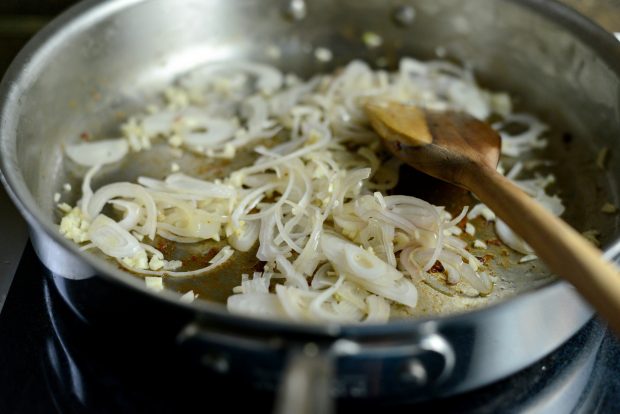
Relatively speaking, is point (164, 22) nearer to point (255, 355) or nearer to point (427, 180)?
point (427, 180)

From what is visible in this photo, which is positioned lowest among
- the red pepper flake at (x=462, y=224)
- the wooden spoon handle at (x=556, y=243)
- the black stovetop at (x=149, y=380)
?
the black stovetop at (x=149, y=380)

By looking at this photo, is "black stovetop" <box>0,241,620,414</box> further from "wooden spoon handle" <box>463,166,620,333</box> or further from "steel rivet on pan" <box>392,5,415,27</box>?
"steel rivet on pan" <box>392,5,415,27</box>

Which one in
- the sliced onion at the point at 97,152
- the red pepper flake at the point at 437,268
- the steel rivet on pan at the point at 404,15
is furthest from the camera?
the steel rivet on pan at the point at 404,15

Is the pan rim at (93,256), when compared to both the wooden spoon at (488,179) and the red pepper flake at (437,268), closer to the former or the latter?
the wooden spoon at (488,179)

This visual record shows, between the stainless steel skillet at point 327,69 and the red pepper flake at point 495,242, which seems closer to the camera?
the stainless steel skillet at point 327,69

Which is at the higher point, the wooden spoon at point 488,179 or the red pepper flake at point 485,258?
the wooden spoon at point 488,179

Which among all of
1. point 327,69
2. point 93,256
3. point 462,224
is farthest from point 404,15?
point 93,256

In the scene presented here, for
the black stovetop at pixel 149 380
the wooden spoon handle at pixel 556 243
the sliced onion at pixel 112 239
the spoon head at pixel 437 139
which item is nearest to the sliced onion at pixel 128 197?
the sliced onion at pixel 112 239

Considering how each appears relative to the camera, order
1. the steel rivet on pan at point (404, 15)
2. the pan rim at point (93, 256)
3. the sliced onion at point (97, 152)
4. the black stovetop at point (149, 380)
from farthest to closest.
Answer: the steel rivet on pan at point (404, 15) < the sliced onion at point (97, 152) < the black stovetop at point (149, 380) < the pan rim at point (93, 256)
